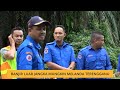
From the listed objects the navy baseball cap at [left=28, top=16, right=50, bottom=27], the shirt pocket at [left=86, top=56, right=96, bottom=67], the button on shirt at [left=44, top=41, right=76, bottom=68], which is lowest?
the shirt pocket at [left=86, top=56, right=96, bottom=67]

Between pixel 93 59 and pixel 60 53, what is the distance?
14.4 inches

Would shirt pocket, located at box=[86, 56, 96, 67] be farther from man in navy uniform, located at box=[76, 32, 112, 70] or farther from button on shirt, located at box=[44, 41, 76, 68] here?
button on shirt, located at box=[44, 41, 76, 68]

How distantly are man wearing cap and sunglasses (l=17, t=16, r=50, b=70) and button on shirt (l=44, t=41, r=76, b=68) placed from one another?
0.20 m

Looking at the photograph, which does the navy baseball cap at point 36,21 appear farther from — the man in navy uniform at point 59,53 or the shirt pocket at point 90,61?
the shirt pocket at point 90,61

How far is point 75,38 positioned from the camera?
11.7 ft

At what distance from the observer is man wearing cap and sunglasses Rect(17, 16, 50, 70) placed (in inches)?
121

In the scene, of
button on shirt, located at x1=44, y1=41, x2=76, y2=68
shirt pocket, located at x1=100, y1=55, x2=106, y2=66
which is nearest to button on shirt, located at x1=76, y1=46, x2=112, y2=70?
shirt pocket, located at x1=100, y1=55, x2=106, y2=66

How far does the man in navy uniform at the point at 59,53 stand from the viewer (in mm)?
3414

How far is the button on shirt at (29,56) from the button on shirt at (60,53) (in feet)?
0.68

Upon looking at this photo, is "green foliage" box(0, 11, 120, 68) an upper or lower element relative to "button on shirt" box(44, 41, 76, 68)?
upper

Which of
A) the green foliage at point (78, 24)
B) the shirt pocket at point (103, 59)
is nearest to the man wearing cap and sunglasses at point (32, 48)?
the green foliage at point (78, 24)
